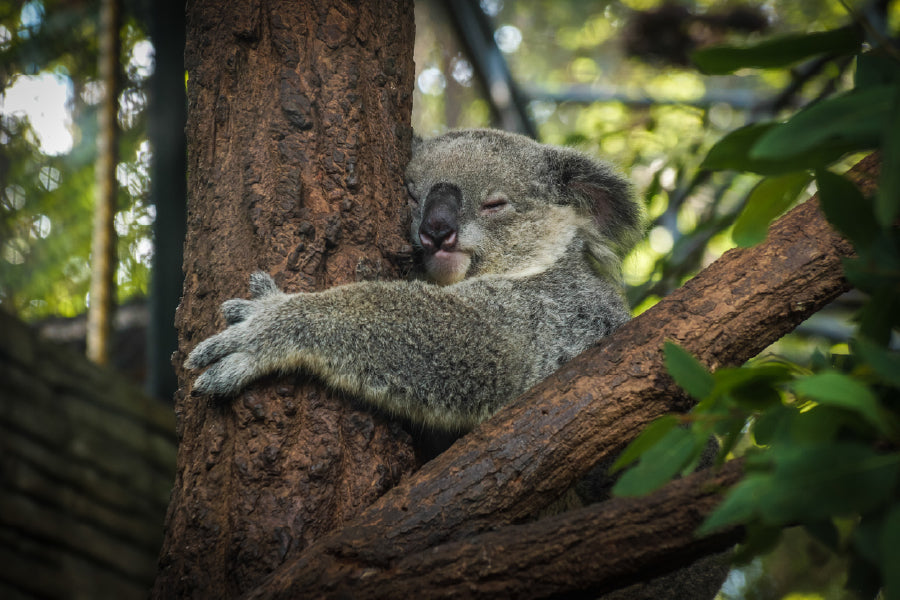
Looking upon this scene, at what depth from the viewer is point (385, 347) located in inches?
84.3

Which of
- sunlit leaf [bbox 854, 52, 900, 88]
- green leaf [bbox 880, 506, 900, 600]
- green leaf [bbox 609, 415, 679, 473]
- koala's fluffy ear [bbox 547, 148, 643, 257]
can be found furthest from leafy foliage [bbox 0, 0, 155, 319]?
green leaf [bbox 880, 506, 900, 600]

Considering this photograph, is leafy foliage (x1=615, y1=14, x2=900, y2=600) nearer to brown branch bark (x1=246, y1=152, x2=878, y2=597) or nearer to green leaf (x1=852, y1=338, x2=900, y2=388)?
green leaf (x1=852, y1=338, x2=900, y2=388)

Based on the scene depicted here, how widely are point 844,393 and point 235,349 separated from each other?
1609 mm

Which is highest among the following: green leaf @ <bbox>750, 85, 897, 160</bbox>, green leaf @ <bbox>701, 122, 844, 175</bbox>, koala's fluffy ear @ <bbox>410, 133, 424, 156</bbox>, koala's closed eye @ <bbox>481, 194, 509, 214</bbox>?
koala's fluffy ear @ <bbox>410, 133, 424, 156</bbox>

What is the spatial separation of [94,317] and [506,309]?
2350mm

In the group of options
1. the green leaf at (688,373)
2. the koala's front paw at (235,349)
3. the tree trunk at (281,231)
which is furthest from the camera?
the koala's front paw at (235,349)

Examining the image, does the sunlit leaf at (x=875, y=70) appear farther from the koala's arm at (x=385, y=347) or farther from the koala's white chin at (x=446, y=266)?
the koala's white chin at (x=446, y=266)

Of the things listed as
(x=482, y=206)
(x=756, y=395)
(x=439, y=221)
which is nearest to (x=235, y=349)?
(x=439, y=221)

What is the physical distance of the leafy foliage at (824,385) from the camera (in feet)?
2.62

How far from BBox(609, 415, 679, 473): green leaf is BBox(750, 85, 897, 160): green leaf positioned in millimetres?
433

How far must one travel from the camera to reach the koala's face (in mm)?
2641

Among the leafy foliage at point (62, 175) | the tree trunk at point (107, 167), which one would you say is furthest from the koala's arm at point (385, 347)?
the leafy foliage at point (62, 175)

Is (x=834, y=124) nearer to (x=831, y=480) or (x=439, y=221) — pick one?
(x=831, y=480)

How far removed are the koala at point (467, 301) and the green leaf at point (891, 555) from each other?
1.44m
